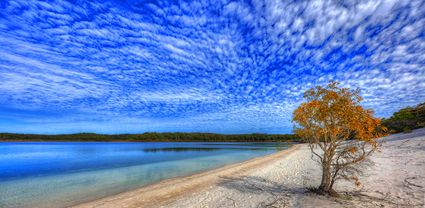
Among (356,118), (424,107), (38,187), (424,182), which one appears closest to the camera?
(356,118)

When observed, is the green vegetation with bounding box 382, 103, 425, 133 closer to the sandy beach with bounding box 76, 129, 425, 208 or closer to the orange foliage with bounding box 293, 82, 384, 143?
the sandy beach with bounding box 76, 129, 425, 208

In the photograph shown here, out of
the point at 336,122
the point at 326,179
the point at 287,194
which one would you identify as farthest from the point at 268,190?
the point at 336,122

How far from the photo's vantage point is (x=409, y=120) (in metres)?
34.8

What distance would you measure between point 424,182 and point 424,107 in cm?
3744

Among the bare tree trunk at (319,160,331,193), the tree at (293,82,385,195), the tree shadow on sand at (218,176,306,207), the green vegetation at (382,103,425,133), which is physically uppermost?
the green vegetation at (382,103,425,133)

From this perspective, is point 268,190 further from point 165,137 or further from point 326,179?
point 165,137

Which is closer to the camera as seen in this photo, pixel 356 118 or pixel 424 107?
pixel 356 118

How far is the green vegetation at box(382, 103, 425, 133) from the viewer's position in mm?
32031

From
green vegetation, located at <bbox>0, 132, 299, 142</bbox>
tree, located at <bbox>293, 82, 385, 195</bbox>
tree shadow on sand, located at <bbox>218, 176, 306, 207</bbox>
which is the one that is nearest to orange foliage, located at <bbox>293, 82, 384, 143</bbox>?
tree, located at <bbox>293, 82, 385, 195</bbox>

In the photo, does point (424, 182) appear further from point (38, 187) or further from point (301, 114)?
point (38, 187)

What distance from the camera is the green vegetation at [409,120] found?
105 ft

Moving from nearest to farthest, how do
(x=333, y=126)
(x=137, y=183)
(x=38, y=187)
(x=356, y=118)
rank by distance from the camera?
(x=356, y=118) < (x=333, y=126) < (x=38, y=187) < (x=137, y=183)

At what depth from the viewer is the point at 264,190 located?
9797 millimetres

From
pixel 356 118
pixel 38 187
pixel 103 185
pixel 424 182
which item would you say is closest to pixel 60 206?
pixel 103 185
